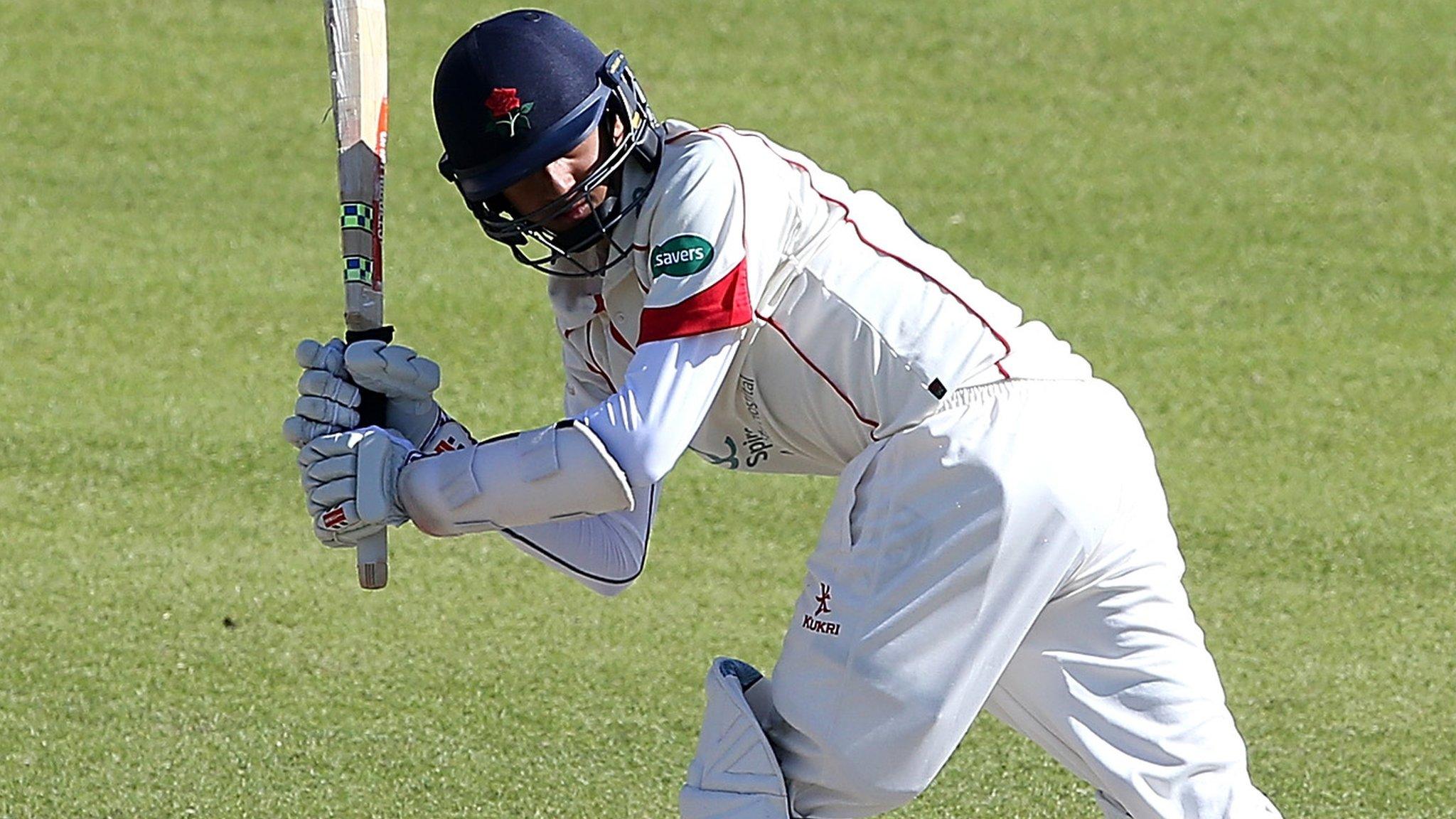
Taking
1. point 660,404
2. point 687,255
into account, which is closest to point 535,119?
point 687,255

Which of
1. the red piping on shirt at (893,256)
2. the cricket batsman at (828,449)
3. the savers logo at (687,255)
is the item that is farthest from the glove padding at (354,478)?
the red piping on shirt at (893,256)

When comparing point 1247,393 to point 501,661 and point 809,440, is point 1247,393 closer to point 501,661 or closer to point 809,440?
point 501,661

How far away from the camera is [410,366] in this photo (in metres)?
3.59

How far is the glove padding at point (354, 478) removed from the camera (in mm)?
3428

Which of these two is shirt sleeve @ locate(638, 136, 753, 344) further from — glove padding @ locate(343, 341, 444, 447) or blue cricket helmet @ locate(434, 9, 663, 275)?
glove padding @ locate(343, 341, 444, 447)

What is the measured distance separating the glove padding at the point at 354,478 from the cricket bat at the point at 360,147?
0.29 meters

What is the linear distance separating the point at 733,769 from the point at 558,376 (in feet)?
14.1

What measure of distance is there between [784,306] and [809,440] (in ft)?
1.01

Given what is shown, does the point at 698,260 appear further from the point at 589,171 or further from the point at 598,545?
the point at 598,545

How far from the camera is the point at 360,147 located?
3.84 m

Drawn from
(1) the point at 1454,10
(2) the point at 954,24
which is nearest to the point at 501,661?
(2) the point at 954,24

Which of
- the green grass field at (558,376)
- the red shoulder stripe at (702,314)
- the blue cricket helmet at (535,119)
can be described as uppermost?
the blue cricket helmet at (535,119)

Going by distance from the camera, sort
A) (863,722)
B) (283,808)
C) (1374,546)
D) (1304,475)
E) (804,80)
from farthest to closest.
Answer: (804,80) → (1304,475) → (1374,546) → (283,808) → (863,722)

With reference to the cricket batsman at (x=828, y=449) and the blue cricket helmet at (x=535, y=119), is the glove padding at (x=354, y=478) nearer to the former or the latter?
the cricket batsman at (x=828, y=449)
